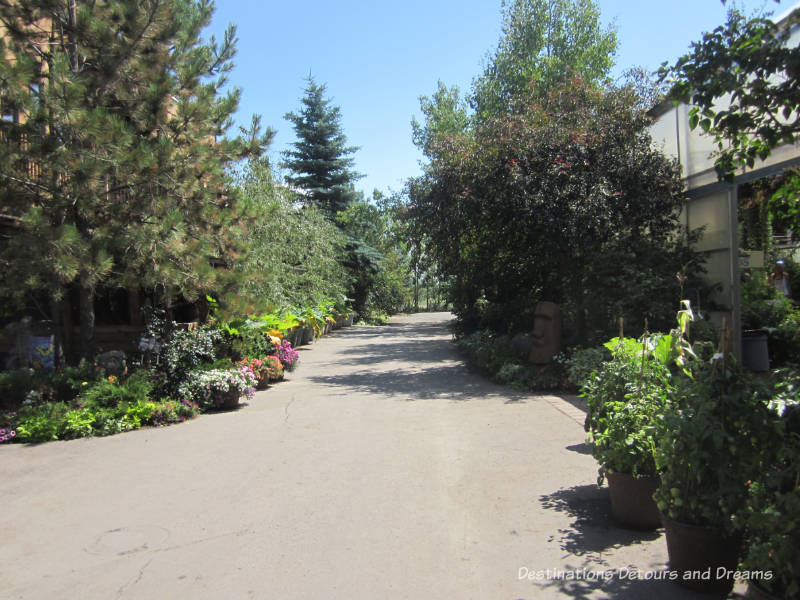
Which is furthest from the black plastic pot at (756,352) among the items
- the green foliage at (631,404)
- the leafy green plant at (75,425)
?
the leafy green plant at (75,425)

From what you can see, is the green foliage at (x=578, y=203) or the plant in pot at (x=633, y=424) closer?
the plant in pot at (x=633, y=424)

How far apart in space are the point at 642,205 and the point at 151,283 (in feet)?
29.4

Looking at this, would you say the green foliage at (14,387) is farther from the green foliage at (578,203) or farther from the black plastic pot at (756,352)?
the black plastic pot at (756,352)

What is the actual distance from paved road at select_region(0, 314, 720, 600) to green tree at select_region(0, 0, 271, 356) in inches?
97.5

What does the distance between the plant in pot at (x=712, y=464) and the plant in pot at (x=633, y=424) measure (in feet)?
1.97

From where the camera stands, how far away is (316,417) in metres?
8.64

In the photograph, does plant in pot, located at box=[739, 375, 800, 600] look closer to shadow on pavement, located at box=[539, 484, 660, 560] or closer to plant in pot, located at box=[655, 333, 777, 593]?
plant in pot, located at box=[655, 333, 777, 593]

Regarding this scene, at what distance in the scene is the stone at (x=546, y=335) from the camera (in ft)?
36.8

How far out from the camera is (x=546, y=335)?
A: 1125 centimetres

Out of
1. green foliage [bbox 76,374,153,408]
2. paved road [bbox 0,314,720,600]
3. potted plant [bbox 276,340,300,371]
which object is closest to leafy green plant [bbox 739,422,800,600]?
paved road [bbox 0,314,720,600]

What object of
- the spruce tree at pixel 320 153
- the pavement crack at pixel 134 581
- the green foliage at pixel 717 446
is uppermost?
the spruce tree at pixel 320 153

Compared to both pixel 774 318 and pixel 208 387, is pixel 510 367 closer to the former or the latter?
pixel 774 318

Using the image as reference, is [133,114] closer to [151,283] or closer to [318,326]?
[151,283]

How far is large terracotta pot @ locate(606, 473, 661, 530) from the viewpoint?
4.11 m
